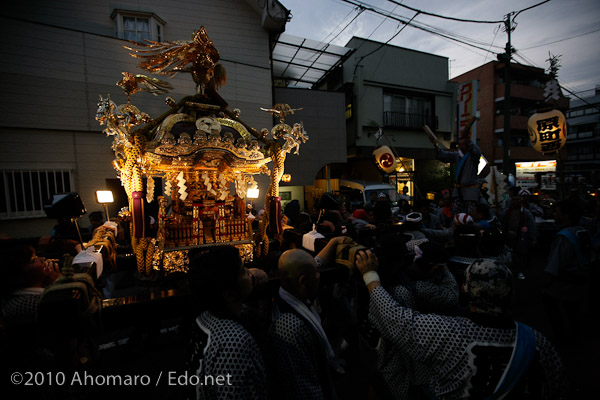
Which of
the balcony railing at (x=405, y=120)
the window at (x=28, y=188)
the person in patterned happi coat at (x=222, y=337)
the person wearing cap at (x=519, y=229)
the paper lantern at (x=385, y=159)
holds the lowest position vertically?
the person wearing cap at (x=519, y=229)

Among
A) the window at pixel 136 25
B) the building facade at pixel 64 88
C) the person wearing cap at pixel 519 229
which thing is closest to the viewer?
the person wearing cap at pixel 519 229

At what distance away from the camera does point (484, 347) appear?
4.38 feet

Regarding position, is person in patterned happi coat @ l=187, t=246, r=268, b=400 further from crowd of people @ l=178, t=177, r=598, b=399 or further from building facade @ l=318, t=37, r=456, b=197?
building facade @ l=318, t=37, r=456, b=197

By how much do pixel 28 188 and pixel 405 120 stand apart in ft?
61.5

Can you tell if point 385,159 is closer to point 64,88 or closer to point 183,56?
point 183,56

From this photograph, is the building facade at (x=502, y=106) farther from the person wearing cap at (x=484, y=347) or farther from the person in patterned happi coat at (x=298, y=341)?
the person in patterned happi coat at (x=298, y=341)

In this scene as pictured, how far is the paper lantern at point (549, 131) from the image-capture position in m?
8.14

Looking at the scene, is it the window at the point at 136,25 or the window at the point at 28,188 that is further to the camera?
the window at the point at 136,25

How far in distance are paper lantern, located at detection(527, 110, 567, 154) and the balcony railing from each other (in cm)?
850

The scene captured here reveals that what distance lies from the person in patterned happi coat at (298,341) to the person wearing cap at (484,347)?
1.66 ft

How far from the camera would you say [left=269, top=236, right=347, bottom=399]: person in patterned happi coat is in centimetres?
148

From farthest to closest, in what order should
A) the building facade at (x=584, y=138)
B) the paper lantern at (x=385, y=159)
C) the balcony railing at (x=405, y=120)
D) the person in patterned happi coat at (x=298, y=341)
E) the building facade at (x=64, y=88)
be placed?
1. the building facade at (x=584, y=138)
2. the balcony railing at (x=405, y=120)
3. the paper lantern at (x=385, y=159)
4. the building facade at (x=64, y=88)
5. the person in patterned happi coat at (x=298, y=341)

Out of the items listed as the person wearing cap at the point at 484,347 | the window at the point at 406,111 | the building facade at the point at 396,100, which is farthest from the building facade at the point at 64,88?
the window at the point at 406,111

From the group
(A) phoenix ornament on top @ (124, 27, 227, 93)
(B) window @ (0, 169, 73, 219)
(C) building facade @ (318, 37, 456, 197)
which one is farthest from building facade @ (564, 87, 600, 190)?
(B) window @ (0, 169, 73, 219)
